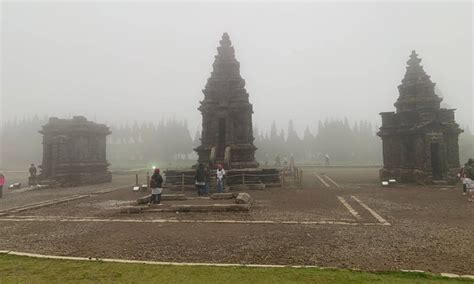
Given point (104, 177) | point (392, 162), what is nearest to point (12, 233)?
point (104, 177)

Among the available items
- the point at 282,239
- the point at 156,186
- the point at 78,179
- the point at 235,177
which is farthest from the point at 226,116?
the point at 282,239

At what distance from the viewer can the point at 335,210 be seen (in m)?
12.6

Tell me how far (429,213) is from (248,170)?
12509mm

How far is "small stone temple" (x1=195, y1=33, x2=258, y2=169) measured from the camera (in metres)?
26.2

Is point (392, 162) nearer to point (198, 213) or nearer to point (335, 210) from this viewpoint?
point (335, 210)

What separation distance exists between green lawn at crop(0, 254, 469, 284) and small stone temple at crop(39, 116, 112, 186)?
24.4 m

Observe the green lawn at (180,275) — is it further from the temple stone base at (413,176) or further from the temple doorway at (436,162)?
the temple doorway at (436,162)

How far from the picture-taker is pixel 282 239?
808 cm

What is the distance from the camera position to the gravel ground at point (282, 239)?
656 cm

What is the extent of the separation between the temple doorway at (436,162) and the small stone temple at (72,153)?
2996 cm

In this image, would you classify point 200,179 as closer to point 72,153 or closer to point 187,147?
point 72,153

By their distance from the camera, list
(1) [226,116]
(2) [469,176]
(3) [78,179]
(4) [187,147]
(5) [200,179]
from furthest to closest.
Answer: (4) [187,147] → (3) [78,179] → (1) [226,116] → (5) [200,179] → (2) [469,176]

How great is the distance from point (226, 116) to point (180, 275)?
70.0 feet

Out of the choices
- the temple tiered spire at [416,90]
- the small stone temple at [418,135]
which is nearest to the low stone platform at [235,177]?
the small stone temple at [418,135]
